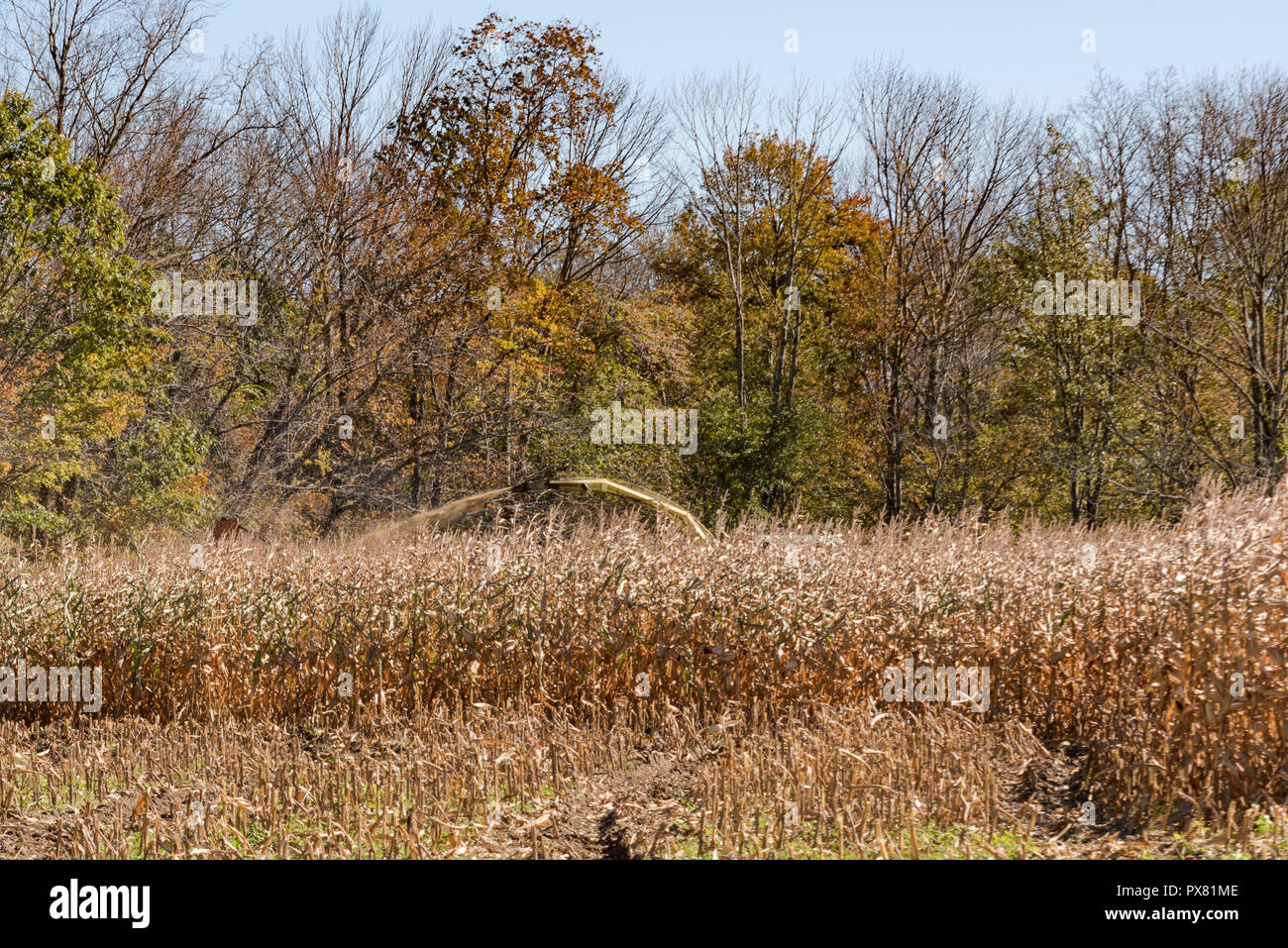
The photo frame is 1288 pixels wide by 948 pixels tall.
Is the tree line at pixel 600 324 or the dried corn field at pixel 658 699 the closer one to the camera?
the dried corn field at pixel 658 699

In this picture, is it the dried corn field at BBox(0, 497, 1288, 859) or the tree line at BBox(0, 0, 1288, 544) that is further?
the tree line at BBox(0, 0, 1288, 544)

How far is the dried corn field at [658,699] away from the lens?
4988mm

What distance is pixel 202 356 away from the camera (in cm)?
2245

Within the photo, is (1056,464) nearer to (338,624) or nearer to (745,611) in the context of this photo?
(745,611)

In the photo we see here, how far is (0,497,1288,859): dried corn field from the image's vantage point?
4988 millimetres

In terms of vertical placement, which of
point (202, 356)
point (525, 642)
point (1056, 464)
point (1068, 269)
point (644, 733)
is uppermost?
point (1068, 269)

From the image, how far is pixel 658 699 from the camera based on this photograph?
740cm

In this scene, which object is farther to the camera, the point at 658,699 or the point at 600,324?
the point at 600,324
